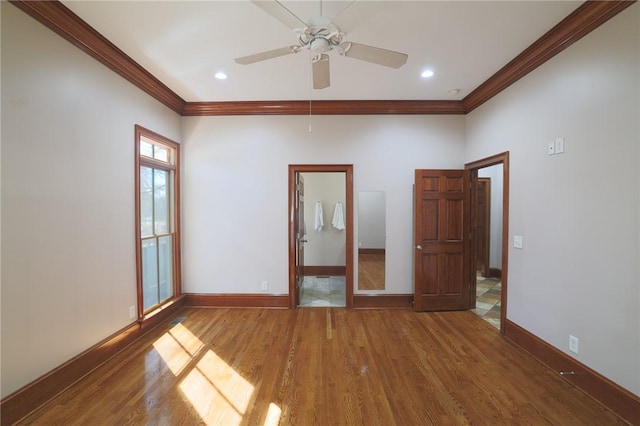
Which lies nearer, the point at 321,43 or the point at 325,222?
the point at 321,43

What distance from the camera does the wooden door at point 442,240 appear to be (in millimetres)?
3600

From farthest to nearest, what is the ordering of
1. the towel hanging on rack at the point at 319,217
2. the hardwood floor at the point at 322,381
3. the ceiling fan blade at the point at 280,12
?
the towel hanging on rack at the point at 319,217 < the hardwood floor at the point at 322,381 < the ceiling fan blade at the point at 280,12

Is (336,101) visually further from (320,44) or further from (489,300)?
(489,300)

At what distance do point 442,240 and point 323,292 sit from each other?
2168 mm

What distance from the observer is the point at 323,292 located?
14.9 ft

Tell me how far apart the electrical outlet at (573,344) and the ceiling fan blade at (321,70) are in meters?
2.97

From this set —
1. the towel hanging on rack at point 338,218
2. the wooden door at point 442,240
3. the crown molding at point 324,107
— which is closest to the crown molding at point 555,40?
the crown molding at point 324,107

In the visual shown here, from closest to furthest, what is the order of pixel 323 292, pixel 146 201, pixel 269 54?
pixel 269 54 → pixel 146 201 → pixel 323 292

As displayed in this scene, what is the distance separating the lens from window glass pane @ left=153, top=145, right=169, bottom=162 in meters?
3.33

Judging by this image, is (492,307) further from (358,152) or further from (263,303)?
(263,303)

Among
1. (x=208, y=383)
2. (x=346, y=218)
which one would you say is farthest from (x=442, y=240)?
(x=208, y=383)

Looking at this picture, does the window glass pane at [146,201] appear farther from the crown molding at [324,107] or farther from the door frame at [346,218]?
the door frame at [346,218]

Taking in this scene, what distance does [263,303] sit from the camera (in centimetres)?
376

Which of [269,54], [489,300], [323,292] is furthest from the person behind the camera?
[323,292]
